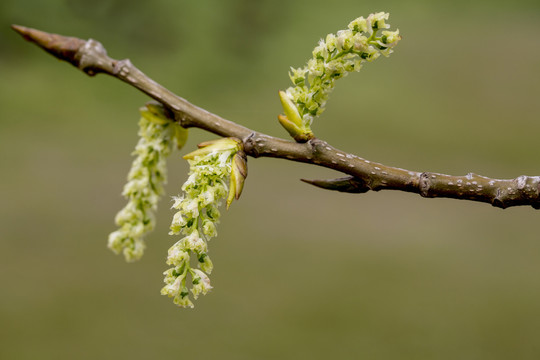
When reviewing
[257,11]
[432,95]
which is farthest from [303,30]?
[257,11]

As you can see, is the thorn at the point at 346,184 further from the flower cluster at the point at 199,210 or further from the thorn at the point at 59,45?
the thorn at the point at 59,45

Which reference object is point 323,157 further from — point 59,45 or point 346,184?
point 59,45

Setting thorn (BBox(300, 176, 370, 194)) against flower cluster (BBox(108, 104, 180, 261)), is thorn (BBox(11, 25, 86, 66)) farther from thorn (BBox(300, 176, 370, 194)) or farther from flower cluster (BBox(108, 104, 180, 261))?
thorn (BBox(300, 176, 370, 194))

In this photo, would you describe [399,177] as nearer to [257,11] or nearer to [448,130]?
[257,11]

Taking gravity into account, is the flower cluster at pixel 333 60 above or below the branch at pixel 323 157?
above

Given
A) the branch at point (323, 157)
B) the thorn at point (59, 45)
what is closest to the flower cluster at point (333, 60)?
the branch at point (323, 157)

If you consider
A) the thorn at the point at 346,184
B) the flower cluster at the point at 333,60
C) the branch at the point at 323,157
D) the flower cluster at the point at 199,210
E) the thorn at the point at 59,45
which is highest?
the flower cluster at the point at 333,60

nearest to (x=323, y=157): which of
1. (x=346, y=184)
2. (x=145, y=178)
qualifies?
(x=346, y=184)

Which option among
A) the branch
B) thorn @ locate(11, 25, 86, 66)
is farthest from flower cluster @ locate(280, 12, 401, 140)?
thorn @ locate(11, 25, 86, 66)
